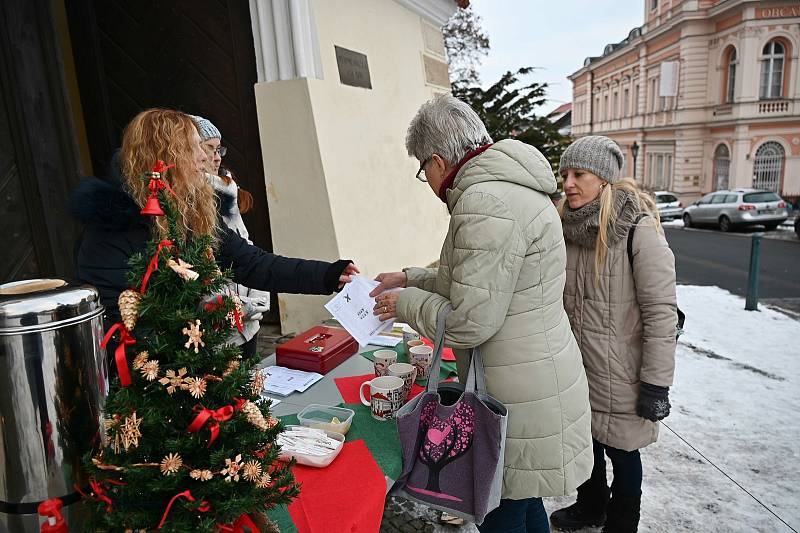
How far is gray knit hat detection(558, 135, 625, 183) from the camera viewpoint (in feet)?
8.01

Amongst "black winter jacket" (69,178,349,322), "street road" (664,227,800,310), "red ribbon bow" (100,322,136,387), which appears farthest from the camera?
"street road" (664,227,800,310)

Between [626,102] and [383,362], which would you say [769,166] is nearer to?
[626,102]

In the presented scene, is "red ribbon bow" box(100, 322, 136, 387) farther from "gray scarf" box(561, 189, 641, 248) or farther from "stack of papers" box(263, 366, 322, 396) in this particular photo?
"gray scarf" box(561, 189, 641, 248)

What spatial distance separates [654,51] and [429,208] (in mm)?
33222

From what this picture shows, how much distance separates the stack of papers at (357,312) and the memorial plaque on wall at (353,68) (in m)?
2.82

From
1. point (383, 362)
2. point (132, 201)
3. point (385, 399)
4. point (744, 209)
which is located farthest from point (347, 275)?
point (744, 209)

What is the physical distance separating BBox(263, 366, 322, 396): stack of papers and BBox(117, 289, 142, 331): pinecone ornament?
3.80ft

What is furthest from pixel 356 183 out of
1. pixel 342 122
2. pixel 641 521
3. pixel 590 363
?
pixel 641 521

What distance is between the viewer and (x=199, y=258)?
108cm

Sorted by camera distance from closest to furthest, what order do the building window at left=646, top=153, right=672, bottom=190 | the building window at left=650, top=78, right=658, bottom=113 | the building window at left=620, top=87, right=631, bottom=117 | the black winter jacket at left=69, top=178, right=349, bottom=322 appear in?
the black winter jacket at left=69, top=178, right=349, bottom=322 < the building window at left=646, top=153, right=672, bottom=190 < the building window at left=650, top=78, right=658, bottom=113 < the building window at left=620, top=87, right=631, bottom=117

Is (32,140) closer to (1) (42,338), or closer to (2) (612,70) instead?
(1) (42,338)

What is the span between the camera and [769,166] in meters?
26.0

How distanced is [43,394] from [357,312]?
1.17m

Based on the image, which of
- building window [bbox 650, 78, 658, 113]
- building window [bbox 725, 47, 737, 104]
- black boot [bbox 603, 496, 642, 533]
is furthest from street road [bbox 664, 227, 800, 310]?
building window [bbox 650, 78, 658, 113]
